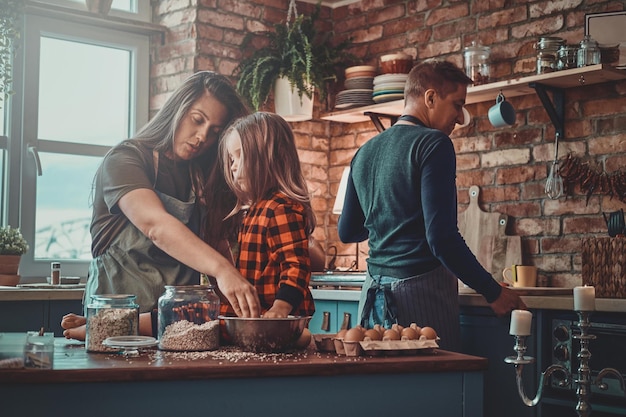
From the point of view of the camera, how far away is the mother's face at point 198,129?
86.2 inches

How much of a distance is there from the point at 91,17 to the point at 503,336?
2449 mm

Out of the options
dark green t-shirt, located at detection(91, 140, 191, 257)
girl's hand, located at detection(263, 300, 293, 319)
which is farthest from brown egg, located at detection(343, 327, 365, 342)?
dark green t-shirt, located at detection(91, 140, 191, 257)

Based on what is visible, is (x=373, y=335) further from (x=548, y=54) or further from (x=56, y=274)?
(x=56, y=274)

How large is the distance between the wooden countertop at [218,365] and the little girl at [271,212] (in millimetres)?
191

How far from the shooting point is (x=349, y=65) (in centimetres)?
456

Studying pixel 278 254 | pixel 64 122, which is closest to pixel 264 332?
pixel 278 254

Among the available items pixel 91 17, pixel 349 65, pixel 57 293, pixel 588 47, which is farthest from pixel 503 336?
pixel 91 17

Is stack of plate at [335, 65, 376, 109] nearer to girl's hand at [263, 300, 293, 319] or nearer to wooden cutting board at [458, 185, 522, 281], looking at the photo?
wooden cutting board at [458, 185, 522, 281]

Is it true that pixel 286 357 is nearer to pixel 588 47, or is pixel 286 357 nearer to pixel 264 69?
pixel 588 47

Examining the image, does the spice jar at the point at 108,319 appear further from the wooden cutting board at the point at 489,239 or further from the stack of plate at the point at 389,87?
the stack of plate at the point at 389,87

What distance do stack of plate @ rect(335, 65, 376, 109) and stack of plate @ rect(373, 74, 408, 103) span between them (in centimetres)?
10

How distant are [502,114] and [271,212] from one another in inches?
73.4

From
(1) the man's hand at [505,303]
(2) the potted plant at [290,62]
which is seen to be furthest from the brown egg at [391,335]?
(2) the potted plant at [290,62]

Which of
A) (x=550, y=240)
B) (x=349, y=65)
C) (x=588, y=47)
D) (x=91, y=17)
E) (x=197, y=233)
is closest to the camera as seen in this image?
(x=197, y=233)
